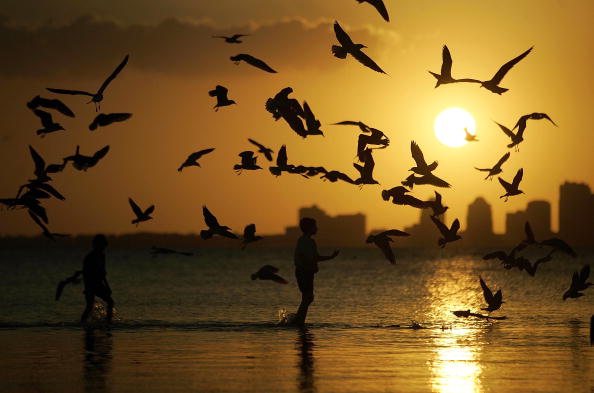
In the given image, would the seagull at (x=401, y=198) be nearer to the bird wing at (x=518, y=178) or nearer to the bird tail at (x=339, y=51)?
the bird wing at (x=518, y=178)

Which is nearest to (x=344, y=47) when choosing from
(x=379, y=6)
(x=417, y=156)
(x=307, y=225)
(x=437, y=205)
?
(x=379, y=6)

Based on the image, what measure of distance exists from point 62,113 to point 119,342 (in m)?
5.09

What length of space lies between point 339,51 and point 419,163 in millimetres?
2682

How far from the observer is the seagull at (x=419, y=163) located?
1862 centimetres

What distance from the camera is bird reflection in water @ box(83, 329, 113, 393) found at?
565 inches

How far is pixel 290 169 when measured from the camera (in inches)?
725

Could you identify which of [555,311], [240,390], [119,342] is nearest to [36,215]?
[119,342]

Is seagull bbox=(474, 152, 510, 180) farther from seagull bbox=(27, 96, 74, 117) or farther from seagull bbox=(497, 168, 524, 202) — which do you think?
seagull bbox=(27, 96, 74, 117)

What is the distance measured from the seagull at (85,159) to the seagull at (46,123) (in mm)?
508

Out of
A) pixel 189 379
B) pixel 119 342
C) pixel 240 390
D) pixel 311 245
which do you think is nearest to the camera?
pixel 240 390

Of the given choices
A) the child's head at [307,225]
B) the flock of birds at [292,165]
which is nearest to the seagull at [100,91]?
the flock of birds at [292,165]

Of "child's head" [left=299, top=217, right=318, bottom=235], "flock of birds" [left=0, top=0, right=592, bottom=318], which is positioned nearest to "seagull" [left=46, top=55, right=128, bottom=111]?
"flock of birds" [left=0, top=0, right=592, bottom=318]

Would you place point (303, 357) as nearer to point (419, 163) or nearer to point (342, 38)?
point (419, 163)

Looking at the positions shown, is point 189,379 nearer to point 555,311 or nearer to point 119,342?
point 119,342
